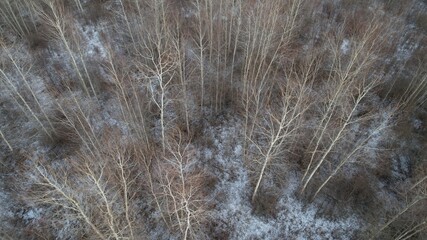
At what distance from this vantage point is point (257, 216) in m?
21.8

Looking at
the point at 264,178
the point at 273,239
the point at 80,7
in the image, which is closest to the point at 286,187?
the point at 264,178

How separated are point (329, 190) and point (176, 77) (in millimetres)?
13745

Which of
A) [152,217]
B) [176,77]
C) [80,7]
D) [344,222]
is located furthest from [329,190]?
[80,7]

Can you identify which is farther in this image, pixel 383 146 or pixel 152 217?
pixel 383 146

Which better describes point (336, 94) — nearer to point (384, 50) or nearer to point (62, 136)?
point (384, 50)

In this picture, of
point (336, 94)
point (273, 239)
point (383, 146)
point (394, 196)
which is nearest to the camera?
point (336, 94)

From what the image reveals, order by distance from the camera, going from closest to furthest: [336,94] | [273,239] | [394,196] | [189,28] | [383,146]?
1. [336,94]
2. [273,239]
3. [394,196]
4. [383,146]
5. [189,28]

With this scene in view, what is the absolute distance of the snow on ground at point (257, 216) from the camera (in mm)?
21359

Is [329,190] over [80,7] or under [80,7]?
under

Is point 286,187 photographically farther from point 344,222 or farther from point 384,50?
point 384,50

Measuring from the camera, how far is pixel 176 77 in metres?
26.4

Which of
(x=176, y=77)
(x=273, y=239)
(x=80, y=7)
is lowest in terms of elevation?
(x=273, y=239)

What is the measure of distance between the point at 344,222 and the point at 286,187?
4.15 meters

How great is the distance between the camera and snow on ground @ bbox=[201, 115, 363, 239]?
21359 millimetres
